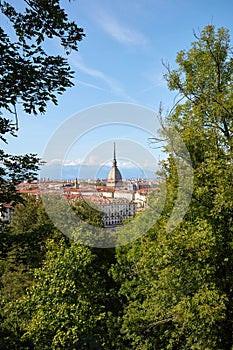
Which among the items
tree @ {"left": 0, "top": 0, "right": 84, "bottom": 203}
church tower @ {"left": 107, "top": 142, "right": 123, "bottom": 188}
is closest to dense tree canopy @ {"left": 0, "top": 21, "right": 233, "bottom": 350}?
tree @ {"left": 0, "top": 0, "right": 84, "bottom": 203}

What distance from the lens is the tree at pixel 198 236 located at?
6.03 m

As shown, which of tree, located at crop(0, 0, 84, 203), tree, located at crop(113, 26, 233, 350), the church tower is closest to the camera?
tree, located at crop(0, 0, 84, 203)

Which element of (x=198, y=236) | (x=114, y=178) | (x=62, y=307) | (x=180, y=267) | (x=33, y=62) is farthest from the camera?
(x=114, y=178)

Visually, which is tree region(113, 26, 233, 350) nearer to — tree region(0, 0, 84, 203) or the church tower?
tree region(0, 0, 84, 203)

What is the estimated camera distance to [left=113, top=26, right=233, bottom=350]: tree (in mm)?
6031

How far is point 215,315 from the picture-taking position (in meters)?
5.57

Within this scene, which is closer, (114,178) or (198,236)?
(198,236)

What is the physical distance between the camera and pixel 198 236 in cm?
584

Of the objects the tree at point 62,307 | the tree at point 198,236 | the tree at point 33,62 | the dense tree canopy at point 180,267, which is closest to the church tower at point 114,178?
the tree at point 62,307

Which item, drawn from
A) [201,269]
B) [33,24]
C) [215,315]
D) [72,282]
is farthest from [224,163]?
[33,24]

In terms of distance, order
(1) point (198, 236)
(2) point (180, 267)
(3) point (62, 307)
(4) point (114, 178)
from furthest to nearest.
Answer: (4) point (114, 178) → (3) point (62, 307) → (2) point (180, 267) → (1) point (198, 236)

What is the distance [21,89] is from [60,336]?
5.72 m

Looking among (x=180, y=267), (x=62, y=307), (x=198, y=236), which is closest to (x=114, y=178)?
(x=62, y=307)

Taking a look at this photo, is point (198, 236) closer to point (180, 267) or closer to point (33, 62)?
point (180, 267)
